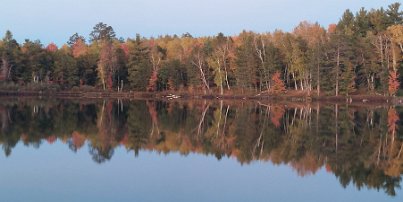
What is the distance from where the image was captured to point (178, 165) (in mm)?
16312

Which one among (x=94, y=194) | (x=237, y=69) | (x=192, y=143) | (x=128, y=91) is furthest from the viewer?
(x=128, y=91)

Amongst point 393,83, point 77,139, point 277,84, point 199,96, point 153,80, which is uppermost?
point 153,80

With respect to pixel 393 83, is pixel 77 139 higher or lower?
lower

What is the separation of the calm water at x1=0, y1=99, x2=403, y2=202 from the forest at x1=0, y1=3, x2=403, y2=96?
112 feet

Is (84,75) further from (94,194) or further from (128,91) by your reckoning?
(94,194)

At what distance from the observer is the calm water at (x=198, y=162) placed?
12547 millimetres

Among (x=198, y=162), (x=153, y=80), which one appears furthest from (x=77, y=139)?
(x=153, y=80)

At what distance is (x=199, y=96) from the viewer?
69750mm

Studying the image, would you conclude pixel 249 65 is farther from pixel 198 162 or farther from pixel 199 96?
pixel 198 162

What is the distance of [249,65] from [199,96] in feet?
27.2

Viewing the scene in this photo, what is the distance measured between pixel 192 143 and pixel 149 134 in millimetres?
3515

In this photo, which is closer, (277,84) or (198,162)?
(198,162)

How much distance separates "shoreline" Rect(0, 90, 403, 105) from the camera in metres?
59.5

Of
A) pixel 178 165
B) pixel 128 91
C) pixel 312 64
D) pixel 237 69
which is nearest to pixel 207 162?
pixel 178 165
